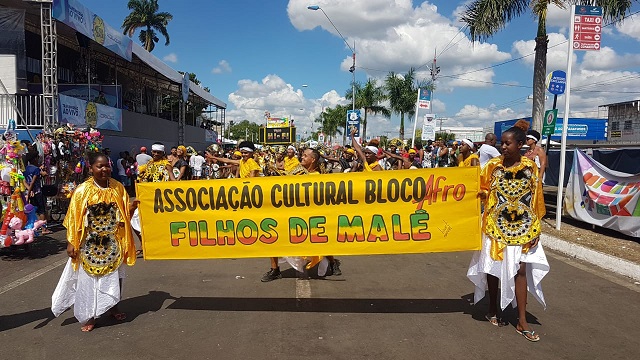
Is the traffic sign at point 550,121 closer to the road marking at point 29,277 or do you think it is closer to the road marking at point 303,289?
the road marking at point 303,289

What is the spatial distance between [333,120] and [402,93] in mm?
35119

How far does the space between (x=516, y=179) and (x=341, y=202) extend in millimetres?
1635

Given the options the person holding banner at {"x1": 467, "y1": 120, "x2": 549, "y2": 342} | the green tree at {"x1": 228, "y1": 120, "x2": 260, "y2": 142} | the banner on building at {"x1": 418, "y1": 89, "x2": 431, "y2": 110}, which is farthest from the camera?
the green tree at {"x1": 228, "y1": 120, "x2": 260, "y2": 142}

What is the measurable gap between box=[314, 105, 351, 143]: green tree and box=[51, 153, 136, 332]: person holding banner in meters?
60.6

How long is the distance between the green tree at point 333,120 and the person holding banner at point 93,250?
60.6 meters

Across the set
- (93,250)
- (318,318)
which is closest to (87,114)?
(93,250)

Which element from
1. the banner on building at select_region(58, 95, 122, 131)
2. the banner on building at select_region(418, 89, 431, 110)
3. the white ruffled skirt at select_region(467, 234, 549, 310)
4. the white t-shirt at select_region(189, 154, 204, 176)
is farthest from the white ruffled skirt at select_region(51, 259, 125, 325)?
the banner on building at select_region(418, 89, 431, 110)

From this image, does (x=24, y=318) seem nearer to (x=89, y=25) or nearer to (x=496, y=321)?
(x=496, y=321)

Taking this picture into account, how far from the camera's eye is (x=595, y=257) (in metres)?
6.98

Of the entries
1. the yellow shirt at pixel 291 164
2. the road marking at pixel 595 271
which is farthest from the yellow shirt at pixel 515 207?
the yellow shirt at pixel 291 164

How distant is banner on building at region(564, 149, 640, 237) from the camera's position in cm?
806

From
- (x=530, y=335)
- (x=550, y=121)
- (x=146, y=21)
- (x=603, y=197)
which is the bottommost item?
(x=530, y=335)

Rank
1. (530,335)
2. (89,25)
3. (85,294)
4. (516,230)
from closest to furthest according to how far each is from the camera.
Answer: (530,335), (516,230), (85,294), (89,25)

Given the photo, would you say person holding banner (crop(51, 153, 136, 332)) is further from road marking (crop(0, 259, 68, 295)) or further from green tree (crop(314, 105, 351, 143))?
green tree (crop(314, 105, 351, 143))
